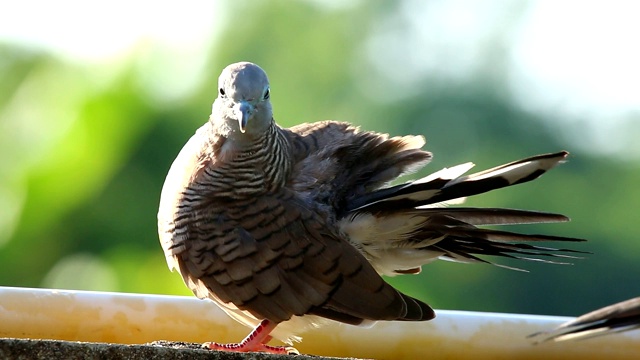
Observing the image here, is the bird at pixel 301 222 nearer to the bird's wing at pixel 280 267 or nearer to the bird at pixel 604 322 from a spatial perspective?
the bird's wing at pixel 280 267

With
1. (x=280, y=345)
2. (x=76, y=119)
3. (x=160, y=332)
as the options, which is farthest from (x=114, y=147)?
(x=160, y=332)

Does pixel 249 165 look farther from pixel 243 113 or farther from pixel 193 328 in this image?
pixel 193 328

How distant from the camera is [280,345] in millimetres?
3855

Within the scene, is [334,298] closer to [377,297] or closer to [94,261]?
[377,297]

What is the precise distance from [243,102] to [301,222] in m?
0.43

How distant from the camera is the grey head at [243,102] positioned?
3.26 meters

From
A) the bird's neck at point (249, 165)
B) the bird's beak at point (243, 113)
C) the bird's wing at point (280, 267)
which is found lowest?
the bird's wing at point (280, 267)

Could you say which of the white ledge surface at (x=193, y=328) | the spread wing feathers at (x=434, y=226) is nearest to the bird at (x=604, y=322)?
the spread wing feathers at (x=434, y=226)

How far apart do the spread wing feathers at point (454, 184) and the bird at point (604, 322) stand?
61cm

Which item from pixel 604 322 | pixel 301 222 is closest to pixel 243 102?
pixel 301 222

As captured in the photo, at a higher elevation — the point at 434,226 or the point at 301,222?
the point at 434,226

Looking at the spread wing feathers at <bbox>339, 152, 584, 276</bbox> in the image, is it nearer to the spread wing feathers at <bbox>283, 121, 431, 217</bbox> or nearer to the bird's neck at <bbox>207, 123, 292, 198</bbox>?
the spread wing feathers at <bbox>283, 121, 431, 217</bbox>

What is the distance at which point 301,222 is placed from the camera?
328cm

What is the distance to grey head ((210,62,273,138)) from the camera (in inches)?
128
